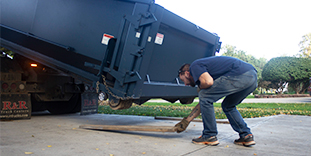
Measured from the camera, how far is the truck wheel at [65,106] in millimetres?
6859

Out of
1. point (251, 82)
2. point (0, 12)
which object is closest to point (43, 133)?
point (0, 12)

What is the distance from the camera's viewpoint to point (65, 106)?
6945 mm

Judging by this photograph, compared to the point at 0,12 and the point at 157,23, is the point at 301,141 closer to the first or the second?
the point at 157,23

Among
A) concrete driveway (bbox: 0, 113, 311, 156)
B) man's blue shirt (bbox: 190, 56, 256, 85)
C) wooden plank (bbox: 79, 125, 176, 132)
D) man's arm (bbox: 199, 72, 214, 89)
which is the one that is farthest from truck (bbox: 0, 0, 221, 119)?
man's arm (bbox: 199, 72, 214, 89)

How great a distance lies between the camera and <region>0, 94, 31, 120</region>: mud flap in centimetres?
526

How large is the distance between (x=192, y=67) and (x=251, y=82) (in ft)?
2.46

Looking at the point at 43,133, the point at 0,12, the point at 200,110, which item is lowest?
the point at 43,133

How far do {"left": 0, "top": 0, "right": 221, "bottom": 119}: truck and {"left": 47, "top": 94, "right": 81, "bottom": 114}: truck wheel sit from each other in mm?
1082

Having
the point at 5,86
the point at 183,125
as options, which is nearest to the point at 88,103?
the point at 5,86

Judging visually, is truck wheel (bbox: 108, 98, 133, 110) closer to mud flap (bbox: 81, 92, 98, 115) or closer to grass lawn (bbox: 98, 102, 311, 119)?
mud flap (bbox: 81, 92, 98, 115)

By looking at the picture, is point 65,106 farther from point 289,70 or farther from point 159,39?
point 289,70

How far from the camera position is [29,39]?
4.89 metres

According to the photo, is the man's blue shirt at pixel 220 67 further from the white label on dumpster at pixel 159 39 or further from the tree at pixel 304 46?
the tree at pixel 304 46

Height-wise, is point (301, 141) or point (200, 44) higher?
point (200, 44)
